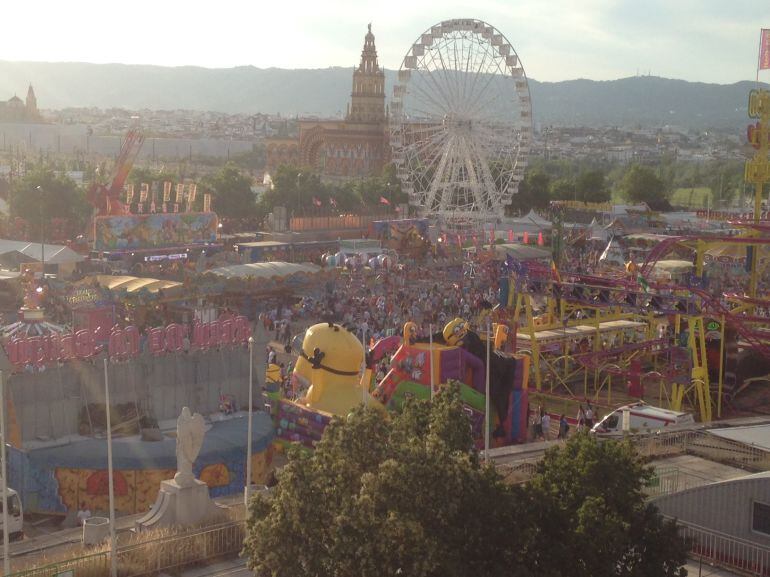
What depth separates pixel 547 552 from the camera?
1103cm

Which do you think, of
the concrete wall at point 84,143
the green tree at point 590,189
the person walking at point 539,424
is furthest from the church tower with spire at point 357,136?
the concrete wall at point 84,143

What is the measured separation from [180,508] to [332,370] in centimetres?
792

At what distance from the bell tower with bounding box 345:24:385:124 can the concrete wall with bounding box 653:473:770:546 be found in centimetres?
8003

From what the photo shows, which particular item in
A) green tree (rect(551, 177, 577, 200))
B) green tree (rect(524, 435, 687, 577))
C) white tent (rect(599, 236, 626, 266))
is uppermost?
green tree (rect(524, 435, 687, 577))

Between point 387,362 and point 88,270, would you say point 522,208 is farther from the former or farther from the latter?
point 387,362

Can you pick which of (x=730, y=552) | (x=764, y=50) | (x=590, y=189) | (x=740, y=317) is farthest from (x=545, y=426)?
(x=590, y=189)

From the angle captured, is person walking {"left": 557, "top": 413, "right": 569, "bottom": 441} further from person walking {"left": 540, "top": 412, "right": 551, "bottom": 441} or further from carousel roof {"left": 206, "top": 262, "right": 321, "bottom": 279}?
carousel roof {"left": 206, "top": 262, "right": 321, "bottom": 279}

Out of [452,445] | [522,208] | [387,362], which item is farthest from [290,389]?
[522,208]

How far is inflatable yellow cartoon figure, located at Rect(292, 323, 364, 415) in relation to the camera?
72.9 ft

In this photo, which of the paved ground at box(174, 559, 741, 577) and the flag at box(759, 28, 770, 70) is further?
the flag at box(759, 28, 770, 70)

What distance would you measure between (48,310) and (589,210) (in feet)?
156

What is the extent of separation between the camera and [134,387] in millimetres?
21812

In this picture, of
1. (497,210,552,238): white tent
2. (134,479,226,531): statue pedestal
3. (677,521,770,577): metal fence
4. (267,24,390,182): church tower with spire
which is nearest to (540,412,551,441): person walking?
(677,521,770,577): metal fence

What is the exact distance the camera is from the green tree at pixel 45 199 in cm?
5991
